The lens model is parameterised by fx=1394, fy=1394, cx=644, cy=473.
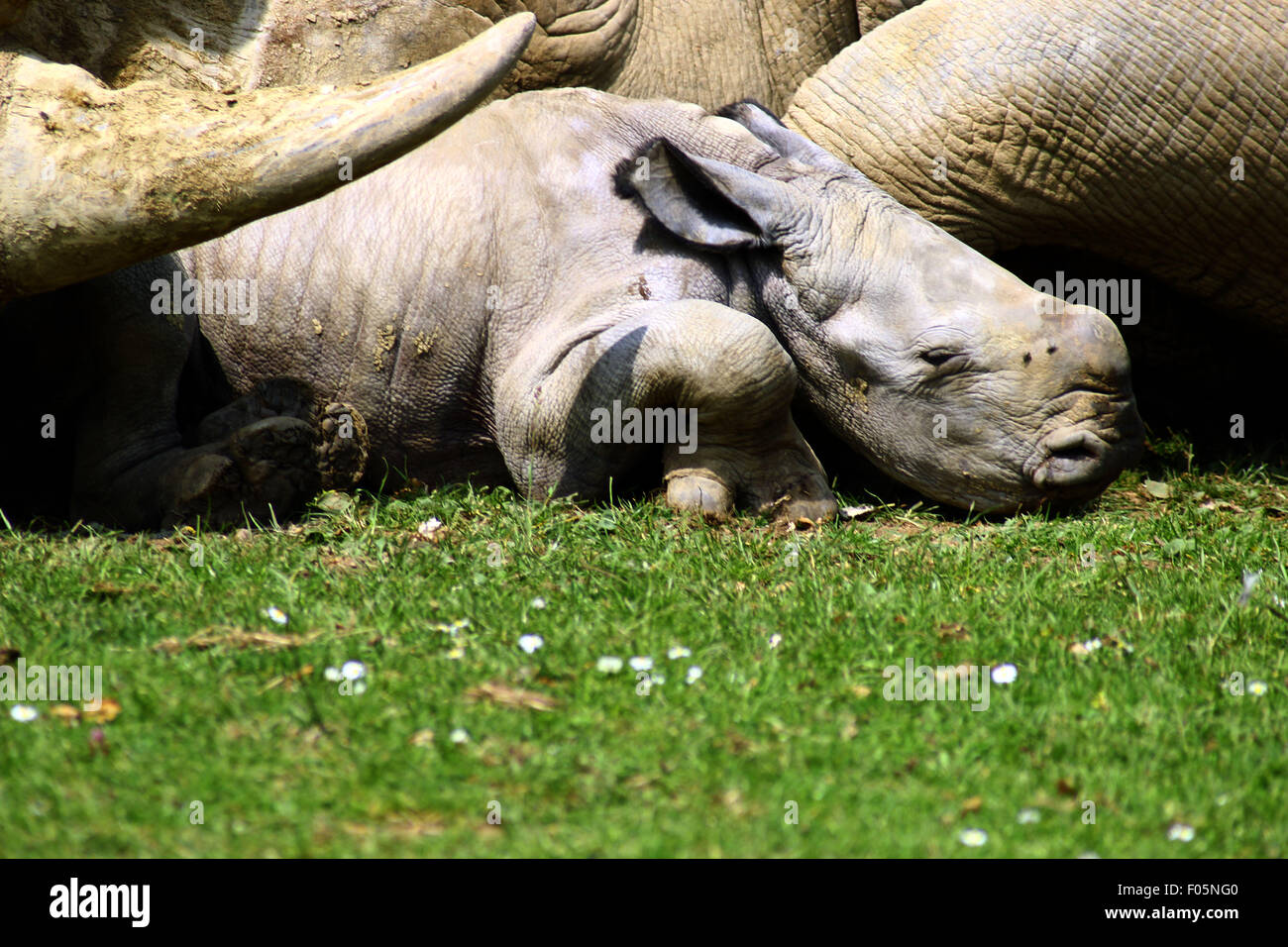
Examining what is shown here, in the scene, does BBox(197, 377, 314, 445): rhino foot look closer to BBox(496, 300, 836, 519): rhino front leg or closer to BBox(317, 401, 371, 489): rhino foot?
BBox(317, 401, 371, 489): rhino foot

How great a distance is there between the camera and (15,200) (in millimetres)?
3844

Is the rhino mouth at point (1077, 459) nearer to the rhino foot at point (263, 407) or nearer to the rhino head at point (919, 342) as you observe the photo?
the rhino head at point (919, 342)

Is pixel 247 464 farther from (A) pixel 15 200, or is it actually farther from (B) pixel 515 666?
(B) pixel 515 666

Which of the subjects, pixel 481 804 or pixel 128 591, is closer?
pixel 481 804

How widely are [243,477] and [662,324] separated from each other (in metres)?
1.44

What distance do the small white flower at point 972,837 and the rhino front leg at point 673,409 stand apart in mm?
2087

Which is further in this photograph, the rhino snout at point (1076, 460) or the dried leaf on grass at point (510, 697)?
the rhino snout at point (1076, 460)

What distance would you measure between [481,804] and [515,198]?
2.81 meters

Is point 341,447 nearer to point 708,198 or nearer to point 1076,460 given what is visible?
point 708,198

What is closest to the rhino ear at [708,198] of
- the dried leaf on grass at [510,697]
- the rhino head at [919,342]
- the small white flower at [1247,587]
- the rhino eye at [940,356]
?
the rhino head at [919,342]

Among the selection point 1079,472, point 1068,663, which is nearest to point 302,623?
point 1068,663

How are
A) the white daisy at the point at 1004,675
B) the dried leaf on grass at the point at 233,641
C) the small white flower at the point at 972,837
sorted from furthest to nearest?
the dried leaf on grass at the point at 233,641
the white daisy at the point at 1004,675
the small white flower at the point at 972,837

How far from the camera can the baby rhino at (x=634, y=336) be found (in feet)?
14.9

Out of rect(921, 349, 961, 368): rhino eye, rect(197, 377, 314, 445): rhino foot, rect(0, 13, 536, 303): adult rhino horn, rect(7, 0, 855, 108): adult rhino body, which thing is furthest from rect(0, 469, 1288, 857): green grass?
rect(7, 0, 855, 108): adult rhino body
